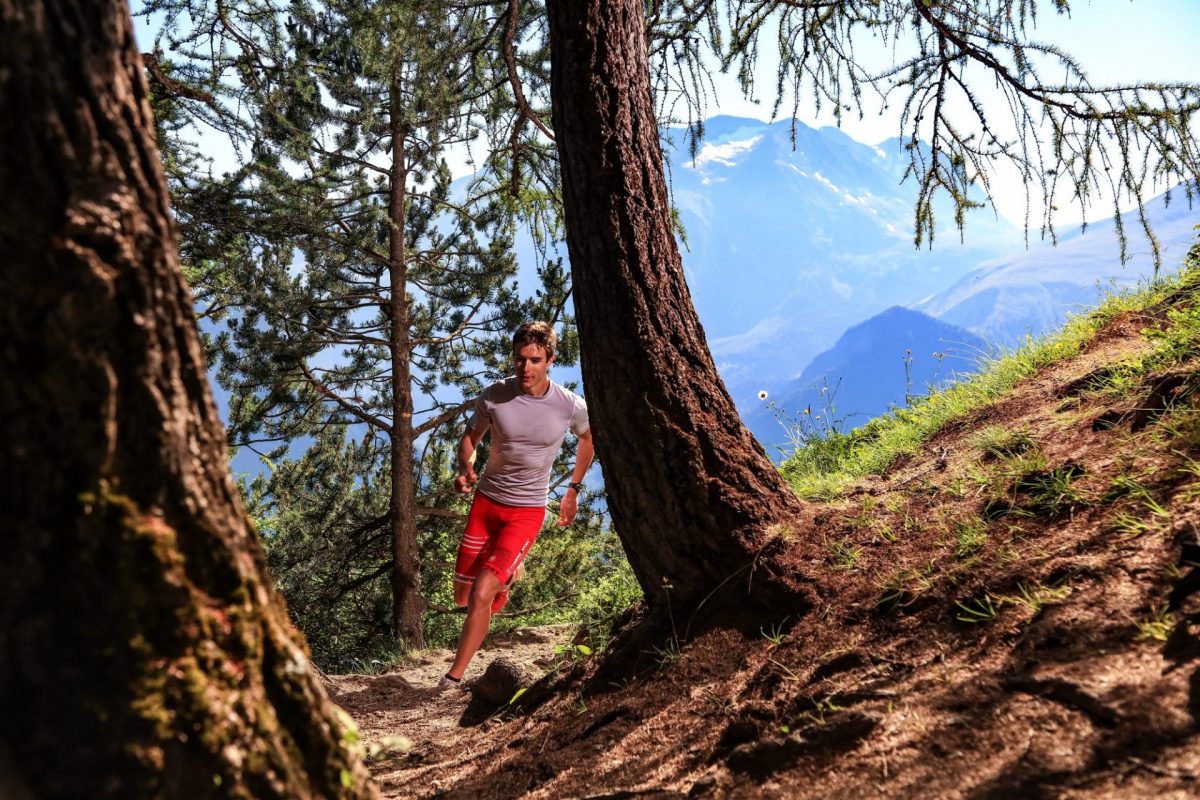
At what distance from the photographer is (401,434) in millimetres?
Answer: 11758

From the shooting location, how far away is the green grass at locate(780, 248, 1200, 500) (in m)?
4.95

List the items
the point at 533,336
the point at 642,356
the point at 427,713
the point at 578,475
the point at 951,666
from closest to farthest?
1. the point at 951,666
2. the point at 642,356
3. the point at 533,336
4. the point at 578,475
5. the point at 427,713

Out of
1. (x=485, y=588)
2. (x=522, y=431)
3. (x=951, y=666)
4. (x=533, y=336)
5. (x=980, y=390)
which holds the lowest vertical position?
(x=485, y=588)

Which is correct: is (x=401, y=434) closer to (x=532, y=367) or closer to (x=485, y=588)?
(x=485, y=588)

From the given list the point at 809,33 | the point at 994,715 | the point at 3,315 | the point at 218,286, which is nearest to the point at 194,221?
the point at 218,286

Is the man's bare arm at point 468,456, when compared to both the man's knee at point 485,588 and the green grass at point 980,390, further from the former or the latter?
the green grass at point 980,390

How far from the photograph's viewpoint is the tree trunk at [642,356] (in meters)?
3.77

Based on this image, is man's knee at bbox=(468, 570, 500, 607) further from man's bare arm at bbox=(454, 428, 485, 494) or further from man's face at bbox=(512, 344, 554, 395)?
man's face at bbox=(512, 344, 554, 395)

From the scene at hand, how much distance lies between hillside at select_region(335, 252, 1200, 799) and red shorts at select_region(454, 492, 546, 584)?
629 mm

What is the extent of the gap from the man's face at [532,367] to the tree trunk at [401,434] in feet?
23.8

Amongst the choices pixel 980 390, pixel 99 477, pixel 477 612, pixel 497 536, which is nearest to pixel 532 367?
pixel 497 536

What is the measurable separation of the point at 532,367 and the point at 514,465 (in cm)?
57

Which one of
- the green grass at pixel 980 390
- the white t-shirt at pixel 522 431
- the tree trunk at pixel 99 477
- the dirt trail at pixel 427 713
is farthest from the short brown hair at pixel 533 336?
the tree trunk at pixel 99 477

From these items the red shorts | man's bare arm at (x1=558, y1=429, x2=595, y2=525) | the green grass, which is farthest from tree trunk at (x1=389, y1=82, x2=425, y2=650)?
man's bare arm at (x1=558, y1=429, x2=595, y2=525)
